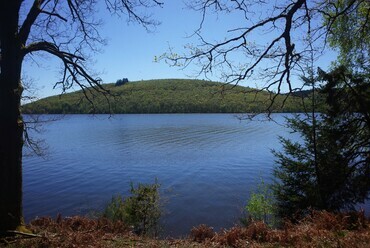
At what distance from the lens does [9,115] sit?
6.86 meters

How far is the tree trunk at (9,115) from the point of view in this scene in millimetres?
6801

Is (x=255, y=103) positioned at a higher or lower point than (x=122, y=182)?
higher

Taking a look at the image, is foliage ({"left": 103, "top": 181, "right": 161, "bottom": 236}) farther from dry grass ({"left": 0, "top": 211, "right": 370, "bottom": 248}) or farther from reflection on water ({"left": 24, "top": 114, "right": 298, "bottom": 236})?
dry grass ({"left": 0, "top": 211, "right": 370, "bottom": 248})

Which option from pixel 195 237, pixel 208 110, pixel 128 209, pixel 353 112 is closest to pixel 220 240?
pixel 195 237

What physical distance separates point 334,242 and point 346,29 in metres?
8.89

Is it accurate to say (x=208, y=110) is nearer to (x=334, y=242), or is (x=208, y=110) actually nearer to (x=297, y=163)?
(x=297, y=163)

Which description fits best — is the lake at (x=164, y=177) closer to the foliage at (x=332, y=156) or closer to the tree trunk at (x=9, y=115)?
the tree trunk at (x=9, y=115)

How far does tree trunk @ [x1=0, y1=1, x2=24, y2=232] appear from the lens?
6801 millimetres

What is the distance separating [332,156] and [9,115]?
43.4 feet

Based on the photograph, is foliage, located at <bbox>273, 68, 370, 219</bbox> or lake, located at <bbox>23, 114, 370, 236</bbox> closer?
foliage, located at <bbox>273, 68, 370, 219</bbox>

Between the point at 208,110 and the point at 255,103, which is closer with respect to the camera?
the point at 255,103

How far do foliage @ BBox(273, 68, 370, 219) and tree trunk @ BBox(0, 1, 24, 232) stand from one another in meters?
10.1

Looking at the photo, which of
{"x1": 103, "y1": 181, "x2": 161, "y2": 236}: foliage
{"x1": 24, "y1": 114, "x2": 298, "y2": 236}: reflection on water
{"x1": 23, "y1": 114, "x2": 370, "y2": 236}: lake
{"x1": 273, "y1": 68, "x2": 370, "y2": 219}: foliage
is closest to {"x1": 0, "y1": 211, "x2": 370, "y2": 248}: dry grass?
{"x1": 24, "y1": 114, "x2": 298, "y2": 236}: reflection on water

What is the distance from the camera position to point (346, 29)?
11242mm
